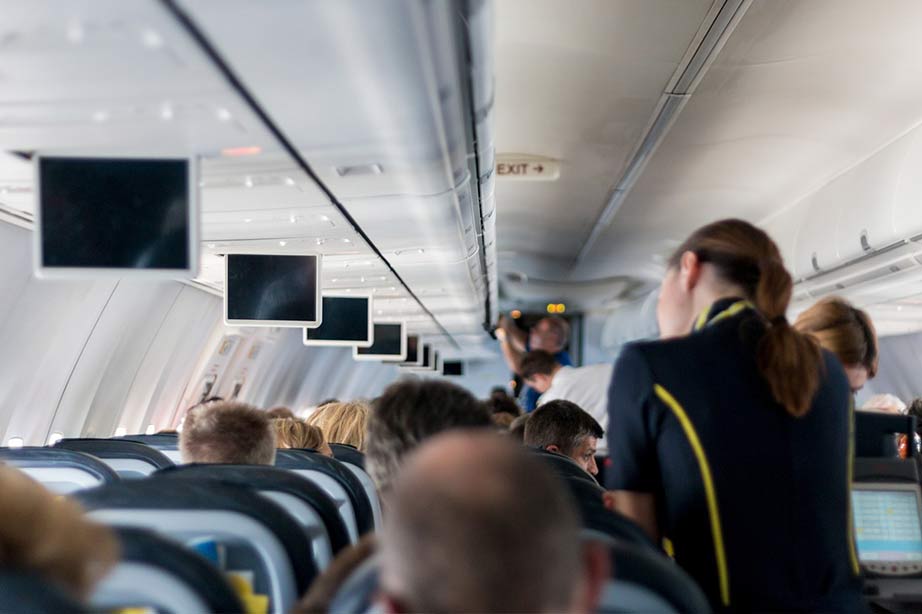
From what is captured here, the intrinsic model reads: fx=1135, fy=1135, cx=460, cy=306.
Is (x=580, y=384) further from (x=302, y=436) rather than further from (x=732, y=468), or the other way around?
(x=732, y=468)

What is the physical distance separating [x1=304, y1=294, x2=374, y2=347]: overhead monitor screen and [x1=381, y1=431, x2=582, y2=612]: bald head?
9640 millimetres

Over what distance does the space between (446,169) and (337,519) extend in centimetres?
245

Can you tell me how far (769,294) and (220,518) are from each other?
4.87 ft

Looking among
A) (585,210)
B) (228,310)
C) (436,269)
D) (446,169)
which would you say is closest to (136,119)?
(446,169)

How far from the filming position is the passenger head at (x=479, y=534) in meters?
1.39

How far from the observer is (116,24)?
9.80ft

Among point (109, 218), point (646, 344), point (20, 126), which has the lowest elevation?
point (646, 344)

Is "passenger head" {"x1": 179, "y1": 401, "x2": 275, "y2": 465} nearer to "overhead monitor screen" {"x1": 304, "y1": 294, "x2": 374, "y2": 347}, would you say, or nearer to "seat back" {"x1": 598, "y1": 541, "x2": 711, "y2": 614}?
"seat back" {"x1": 598, "y1": 541, "x2": 711, "y2": 614}

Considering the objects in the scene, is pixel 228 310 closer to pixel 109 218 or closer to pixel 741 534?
pixel 109 218

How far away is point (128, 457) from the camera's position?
5430 mm

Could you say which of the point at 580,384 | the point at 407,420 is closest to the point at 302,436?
the point at 407,420

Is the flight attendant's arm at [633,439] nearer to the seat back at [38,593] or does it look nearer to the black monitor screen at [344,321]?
the seat back at [38,593]

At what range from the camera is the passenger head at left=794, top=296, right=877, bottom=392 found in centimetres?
430

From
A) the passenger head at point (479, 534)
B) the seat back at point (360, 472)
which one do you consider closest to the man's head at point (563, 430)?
the seat back at point (360, 472)
